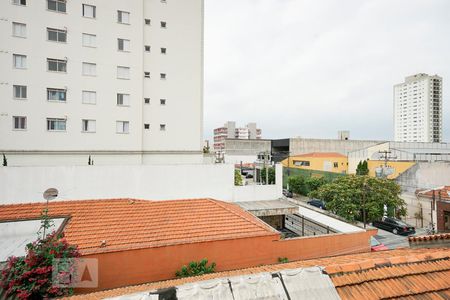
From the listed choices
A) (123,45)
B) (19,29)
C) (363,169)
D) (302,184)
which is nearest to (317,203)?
(302,184)

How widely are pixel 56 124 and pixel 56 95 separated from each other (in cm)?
231

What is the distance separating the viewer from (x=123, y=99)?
71.4ft

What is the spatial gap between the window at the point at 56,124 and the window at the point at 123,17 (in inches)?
385

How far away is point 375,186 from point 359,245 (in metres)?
13.4

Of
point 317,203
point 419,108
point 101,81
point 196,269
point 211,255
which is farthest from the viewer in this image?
point 419,108

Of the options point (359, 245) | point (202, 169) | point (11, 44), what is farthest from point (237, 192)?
point (11, 44)

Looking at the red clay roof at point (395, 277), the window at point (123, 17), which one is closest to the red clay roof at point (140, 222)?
the red clay roof at point (395, 277)

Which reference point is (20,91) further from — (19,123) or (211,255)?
(211,255)

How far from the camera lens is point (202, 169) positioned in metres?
18.6

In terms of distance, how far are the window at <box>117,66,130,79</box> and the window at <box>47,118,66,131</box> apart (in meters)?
5.80

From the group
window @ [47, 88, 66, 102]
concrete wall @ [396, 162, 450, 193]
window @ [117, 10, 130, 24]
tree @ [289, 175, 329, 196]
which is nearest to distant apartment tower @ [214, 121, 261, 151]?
tree @ [289, 175, 329, 196]

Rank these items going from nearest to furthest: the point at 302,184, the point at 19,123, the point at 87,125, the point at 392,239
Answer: the point at 19,123, the point at 87,125, the point at 392,239, the point at 302,184

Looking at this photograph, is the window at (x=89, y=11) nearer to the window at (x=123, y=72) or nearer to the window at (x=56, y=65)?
the window at (x=56, y=65)

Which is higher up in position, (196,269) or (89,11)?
(89,11)
